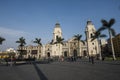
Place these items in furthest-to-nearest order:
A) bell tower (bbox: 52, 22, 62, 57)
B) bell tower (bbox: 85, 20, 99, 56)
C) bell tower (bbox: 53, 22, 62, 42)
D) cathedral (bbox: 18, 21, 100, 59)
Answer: bell tower (bbox: 53, 22, 62, 42) → bell tower (bbox: 52, 22, 62, 57) → cathedral (bbox: 18, 21, 100, 59) → bell tower (bbox: 85, 20, 99, 56)

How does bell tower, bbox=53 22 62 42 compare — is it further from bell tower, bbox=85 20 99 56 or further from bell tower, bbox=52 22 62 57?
bell tower, bbox=85 20 99 56

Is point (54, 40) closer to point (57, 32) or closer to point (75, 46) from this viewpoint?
point (57, 32)

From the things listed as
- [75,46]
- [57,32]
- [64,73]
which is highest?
[57,32]

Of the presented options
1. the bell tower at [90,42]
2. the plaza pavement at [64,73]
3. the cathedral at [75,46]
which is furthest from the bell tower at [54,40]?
the plaza pavement at [64,73]

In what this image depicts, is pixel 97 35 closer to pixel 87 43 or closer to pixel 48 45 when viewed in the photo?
pixel 87 43

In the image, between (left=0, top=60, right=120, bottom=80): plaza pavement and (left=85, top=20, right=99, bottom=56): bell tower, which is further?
(left=85, top=20, right=99, bottom=56): bell tower

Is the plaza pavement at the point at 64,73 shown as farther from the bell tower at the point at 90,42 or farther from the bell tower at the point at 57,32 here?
the bell tower at the point at 57,32

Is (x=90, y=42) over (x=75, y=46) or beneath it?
over

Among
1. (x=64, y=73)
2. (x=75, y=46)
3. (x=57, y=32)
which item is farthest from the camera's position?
(x=75, y=46)

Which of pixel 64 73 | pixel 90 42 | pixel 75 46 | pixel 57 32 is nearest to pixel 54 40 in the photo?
pixel 57 32

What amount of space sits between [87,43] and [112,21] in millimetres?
43392

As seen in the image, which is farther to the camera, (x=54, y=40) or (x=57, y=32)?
(x=57, y=32)

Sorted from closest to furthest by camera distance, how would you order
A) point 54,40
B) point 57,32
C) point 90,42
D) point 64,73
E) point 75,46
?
point 64,73 < point 90,42 < point 54,40 < point 57,32 < point 75,46

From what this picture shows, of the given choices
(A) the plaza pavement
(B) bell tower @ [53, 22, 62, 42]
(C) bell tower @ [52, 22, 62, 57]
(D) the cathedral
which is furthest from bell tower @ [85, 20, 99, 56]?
(A) the plaza pavement
